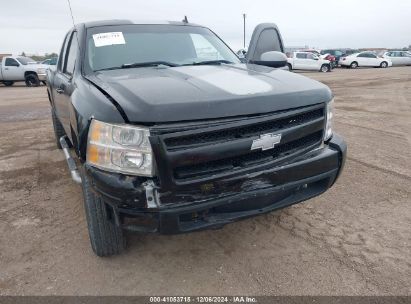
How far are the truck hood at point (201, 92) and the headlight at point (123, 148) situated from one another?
10 cm

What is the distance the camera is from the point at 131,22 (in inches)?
143

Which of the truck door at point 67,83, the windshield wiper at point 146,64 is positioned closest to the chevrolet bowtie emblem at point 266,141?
the windshield wiper at point 146,64

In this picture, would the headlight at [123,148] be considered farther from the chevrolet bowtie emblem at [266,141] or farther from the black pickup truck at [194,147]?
the chevrolet bowtie emblem at [266,141]

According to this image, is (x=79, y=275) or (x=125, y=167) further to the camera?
(x=79, y=275)

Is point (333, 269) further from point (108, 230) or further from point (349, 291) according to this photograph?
point (108, 230)

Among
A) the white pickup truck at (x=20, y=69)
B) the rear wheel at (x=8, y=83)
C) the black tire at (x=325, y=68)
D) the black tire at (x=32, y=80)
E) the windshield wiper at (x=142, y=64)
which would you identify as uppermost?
the windshield wiper at (x=142, y=64)

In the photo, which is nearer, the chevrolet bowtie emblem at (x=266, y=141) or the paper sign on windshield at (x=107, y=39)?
the chevrolet bowtie emblem at (x=266, y=141)

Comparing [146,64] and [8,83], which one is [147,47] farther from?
[8,83]

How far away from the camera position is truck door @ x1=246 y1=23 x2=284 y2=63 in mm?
4098

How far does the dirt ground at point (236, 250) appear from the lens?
2.37 m

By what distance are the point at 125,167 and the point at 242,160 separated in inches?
28.1

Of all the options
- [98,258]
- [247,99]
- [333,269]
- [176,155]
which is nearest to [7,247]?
[98,258]

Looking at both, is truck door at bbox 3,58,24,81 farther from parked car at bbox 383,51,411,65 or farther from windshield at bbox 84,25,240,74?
parked car at bbox 383,51,411,65

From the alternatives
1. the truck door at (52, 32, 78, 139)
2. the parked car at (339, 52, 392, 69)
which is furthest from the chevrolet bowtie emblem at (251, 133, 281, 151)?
the parked car at (339, 52, 392, 69)
